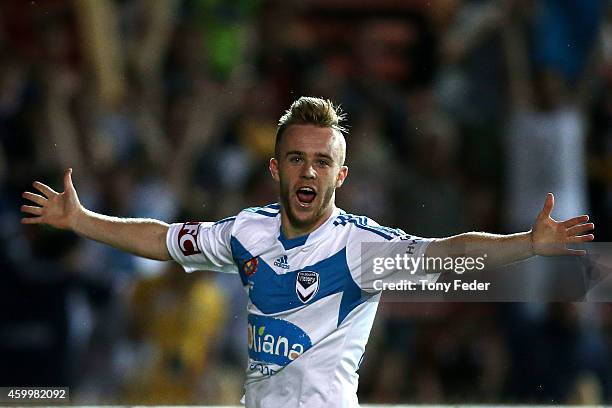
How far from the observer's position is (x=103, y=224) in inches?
210

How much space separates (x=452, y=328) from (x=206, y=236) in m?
4.82

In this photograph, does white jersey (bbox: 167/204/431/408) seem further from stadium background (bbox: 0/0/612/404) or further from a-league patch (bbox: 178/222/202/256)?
stadium background (bbox: 0/0/612/404)

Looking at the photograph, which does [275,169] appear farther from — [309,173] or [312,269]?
[312,269]

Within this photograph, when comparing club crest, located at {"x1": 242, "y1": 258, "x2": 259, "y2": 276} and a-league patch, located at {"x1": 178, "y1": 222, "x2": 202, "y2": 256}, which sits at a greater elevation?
a-league patch, located at {"x1": 178, "y1": 222, "x2": 202, "y2": 256}

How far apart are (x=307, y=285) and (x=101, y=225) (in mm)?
1034

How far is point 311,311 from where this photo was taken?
16.0 ft

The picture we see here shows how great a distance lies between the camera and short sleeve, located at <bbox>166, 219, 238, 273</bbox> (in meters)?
5.23

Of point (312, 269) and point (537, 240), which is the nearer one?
point (537, 240)

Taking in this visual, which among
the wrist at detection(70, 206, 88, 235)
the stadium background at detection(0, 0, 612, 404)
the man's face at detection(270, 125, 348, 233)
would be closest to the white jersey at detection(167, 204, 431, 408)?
the man's face at detection(270, 125, 348, 233)

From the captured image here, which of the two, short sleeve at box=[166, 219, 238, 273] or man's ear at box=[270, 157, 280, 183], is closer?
man's ear at box=[270, 157, 280, 183]

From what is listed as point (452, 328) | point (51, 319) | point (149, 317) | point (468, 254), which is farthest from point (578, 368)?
point (468, 254)

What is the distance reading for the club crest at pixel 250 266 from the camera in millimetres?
5031

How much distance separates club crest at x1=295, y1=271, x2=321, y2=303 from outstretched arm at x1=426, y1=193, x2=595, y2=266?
23.0 inches

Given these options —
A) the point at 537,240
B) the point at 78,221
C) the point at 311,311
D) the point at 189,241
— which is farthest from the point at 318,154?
the point at 78,221
